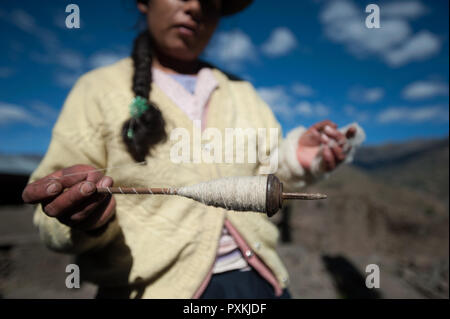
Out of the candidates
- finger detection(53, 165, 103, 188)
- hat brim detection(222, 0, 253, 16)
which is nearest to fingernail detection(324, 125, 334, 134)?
hat brim detection(222, 0, 253, 16)

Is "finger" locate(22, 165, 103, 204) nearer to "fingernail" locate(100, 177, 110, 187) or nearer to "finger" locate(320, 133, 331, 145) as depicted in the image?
"fingernail" locate(100, 177, 110, 187)

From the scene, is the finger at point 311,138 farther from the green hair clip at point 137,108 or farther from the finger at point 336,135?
the green hair clip at point 137,108

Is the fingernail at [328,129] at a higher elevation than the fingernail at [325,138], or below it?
higher

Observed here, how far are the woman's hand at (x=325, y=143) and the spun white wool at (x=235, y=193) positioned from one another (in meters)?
0.61

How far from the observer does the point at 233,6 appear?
1768mm

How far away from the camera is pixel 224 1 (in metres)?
1.75

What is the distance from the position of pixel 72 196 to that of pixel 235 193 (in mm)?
537

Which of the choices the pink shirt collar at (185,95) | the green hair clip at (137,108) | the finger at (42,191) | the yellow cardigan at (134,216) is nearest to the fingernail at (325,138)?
the yellow cardigan at (134,216)

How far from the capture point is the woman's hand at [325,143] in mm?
1393

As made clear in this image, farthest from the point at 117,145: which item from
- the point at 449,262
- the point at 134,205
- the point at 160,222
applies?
the point at 449,262

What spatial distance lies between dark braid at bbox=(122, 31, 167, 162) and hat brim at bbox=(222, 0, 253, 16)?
0.70 metres

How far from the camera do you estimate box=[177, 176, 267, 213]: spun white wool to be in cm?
91

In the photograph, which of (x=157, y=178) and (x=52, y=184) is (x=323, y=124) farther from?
(x=52, y=184)
